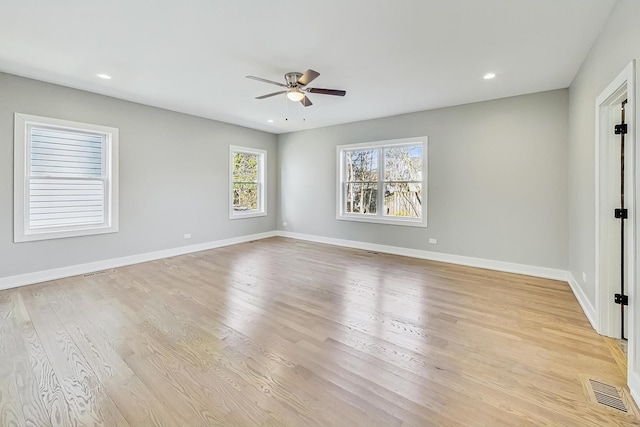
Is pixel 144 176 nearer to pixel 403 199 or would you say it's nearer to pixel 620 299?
pixel 403 199

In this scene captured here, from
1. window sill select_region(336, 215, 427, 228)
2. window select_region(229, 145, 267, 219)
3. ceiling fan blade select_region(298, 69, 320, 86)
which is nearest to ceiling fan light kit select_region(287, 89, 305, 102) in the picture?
ceiling fan blade select_region(298, 69, 320, 86)

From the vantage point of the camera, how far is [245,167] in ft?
22.7

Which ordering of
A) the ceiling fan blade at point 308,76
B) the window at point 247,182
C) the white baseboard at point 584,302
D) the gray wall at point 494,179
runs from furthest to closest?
the window at point 247,182 → the gray wall at point 494,179 → the ceiling fan blade at point 308,76 → the white baseboard at point 584,302

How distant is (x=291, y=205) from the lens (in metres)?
7.34

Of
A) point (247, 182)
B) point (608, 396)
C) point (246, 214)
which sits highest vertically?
point (247, 182)

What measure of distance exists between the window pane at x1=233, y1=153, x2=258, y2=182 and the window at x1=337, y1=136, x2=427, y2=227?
2298mm

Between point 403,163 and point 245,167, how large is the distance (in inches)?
151

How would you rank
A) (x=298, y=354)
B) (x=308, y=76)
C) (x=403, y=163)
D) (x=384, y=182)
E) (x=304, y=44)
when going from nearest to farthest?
1. (x=298, y=354)
2. (x=304, y=44)
3. (x=308, y=76)
4. (x=403, y=163)
5. (x=384, y=182)

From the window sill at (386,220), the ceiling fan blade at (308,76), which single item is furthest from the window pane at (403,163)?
the ceiling fan blade at (308,76)

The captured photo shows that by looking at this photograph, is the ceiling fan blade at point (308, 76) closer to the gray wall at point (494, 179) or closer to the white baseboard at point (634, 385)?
the gray wall at point (494, 179)

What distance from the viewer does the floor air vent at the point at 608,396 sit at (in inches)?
64.6

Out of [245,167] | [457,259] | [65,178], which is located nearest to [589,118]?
[457,259]

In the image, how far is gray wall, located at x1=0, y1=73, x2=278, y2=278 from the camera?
12.1 feet

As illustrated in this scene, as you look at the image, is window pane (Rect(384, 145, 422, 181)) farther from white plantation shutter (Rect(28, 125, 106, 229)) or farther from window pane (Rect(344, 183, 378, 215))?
white plantation shutter (Rect(28, 125, 106, 229))
